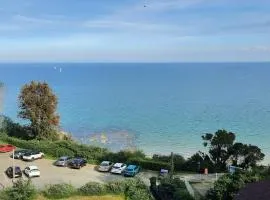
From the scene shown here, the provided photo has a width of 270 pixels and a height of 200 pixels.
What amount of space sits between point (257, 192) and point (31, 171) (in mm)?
25268

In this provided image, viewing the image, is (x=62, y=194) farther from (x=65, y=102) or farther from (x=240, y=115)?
(x=65, y=102)

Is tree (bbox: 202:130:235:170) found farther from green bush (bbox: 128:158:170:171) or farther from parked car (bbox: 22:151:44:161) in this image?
parked car (bbox: 22:151:44:161)

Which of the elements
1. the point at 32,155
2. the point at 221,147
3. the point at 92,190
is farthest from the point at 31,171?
the point at 221,147

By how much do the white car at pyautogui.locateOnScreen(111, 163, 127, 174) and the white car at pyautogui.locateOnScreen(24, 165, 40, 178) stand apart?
7300mm

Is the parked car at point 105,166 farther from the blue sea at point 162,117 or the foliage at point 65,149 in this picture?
the blue sea at point 162,117

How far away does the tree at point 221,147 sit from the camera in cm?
5016

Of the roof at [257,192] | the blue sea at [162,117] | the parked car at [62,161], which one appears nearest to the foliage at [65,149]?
the parked car at [62,161]

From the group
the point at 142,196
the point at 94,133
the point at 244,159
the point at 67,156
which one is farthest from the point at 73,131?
the point at 142,196

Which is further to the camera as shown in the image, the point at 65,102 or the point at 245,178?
the point at 65,102

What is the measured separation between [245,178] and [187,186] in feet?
19.5

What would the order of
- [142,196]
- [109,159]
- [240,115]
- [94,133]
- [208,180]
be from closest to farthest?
1. [142,196]
2. [208,180]
3. [109,159]
4. [94,133]
5. [240,115]

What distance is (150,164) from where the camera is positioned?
51156 millimetres

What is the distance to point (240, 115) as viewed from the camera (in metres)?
108

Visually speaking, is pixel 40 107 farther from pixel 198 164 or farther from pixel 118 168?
pixel 198 164
